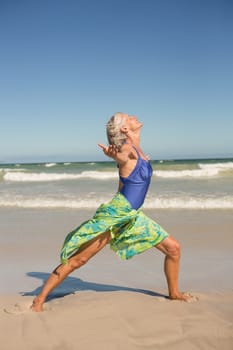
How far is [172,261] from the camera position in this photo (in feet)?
12.0

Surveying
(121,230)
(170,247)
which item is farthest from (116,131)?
(170,247)

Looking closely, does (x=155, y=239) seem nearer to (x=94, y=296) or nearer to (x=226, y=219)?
(x=94, y=296)

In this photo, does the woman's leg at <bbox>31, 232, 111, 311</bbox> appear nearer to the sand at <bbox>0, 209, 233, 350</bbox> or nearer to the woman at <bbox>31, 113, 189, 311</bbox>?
the woman at <bbox>31, 113, 189, 311</bbox>

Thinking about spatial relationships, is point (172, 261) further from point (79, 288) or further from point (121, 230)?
point (79, 288)

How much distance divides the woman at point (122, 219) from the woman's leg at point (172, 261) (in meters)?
0.02

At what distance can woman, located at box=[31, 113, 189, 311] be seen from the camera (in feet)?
11.1

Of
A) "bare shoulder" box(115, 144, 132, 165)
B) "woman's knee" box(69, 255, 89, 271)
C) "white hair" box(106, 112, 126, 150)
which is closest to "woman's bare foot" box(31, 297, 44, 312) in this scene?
"woman's knee" box(69, 255, 89, 271)

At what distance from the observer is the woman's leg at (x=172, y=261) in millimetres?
3576

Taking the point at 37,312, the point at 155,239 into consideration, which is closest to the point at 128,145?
the point at 155,239

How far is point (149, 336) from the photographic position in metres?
2.88

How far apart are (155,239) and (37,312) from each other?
1190mm

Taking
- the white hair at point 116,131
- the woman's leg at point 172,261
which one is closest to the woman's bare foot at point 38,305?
the woman's leg at point 172,261

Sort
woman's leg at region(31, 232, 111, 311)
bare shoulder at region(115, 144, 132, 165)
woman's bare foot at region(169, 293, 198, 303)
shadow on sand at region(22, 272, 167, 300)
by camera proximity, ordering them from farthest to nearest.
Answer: shadow on sand at region(22, 272, 167, 300) < woman's bare foot at region(169, 293, 198, 303) < woman's leg at region(31, 232, 111, 311) < bare shoulder at region(115, 144, 132, 165)

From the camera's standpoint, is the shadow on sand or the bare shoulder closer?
the bare shoulder
